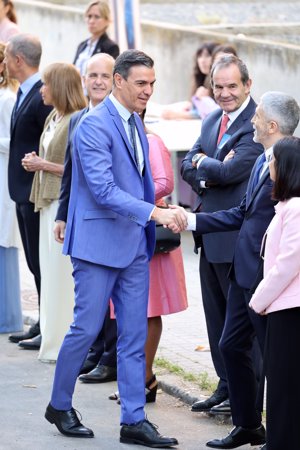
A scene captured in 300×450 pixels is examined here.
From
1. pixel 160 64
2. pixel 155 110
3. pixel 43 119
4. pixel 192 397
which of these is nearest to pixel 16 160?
pixel 43 119

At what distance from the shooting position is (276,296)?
618 cm

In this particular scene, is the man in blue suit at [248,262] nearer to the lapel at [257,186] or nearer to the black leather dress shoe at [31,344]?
the lapel at [257,186]

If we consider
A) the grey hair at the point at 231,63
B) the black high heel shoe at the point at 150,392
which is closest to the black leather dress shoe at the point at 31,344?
the black high heel shoe at the point at 150,392

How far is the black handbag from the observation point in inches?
307

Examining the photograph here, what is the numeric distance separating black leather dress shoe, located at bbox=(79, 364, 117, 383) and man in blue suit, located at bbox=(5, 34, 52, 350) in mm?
1139

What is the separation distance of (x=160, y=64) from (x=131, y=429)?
429 inches

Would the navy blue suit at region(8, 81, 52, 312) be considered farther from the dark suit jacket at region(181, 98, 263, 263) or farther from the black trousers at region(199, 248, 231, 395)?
the black trousers at region(199, 248, 231, 395)

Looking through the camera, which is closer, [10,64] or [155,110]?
[10,64]

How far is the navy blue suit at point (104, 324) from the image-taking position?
807 centimetres

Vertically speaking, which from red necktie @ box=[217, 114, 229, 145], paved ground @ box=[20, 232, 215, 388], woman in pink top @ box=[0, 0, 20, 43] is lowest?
paved ground @ box=[20, 232, 215, 388]

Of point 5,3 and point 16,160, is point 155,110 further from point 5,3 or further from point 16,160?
point 16,160

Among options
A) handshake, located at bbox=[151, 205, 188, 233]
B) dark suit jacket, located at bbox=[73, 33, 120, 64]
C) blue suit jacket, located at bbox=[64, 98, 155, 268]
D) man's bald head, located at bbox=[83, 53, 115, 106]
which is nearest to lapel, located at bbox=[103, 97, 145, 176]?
blue suit jacket, located at bbox=[64, 98, 155, 268]

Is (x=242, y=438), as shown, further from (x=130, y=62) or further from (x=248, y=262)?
(x=130, y=62)

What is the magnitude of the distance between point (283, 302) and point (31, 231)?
3.95m
